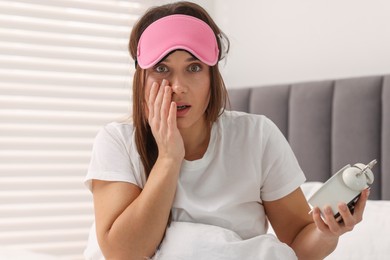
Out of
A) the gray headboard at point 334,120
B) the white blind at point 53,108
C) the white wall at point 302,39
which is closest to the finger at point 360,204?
the gray headboard at point 334,120

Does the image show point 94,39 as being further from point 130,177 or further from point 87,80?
point 130,177

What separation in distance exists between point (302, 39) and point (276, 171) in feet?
4.17

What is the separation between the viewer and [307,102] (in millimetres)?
2414

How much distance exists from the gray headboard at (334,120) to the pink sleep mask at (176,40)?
1007 millimetres

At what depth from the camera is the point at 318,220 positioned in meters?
1.24

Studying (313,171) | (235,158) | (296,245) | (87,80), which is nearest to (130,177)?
(235,158)

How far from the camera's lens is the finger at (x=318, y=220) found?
1.21m

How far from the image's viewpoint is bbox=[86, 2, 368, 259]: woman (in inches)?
52.2

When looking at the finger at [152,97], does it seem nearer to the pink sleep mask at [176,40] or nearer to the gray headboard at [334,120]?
the pink sleep mask at [176,40]

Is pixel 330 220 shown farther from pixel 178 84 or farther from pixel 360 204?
pixel 178 84

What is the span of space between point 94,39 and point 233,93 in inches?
29.2

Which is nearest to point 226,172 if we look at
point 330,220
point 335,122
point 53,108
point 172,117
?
point 172,117

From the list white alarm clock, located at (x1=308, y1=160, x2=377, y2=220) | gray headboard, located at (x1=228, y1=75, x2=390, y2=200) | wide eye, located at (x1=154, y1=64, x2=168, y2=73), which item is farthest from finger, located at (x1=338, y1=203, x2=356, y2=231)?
gray headboard, located at (x1=228, y1=75, x2=390, y2=200)

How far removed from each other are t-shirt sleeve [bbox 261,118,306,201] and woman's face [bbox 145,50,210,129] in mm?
194
